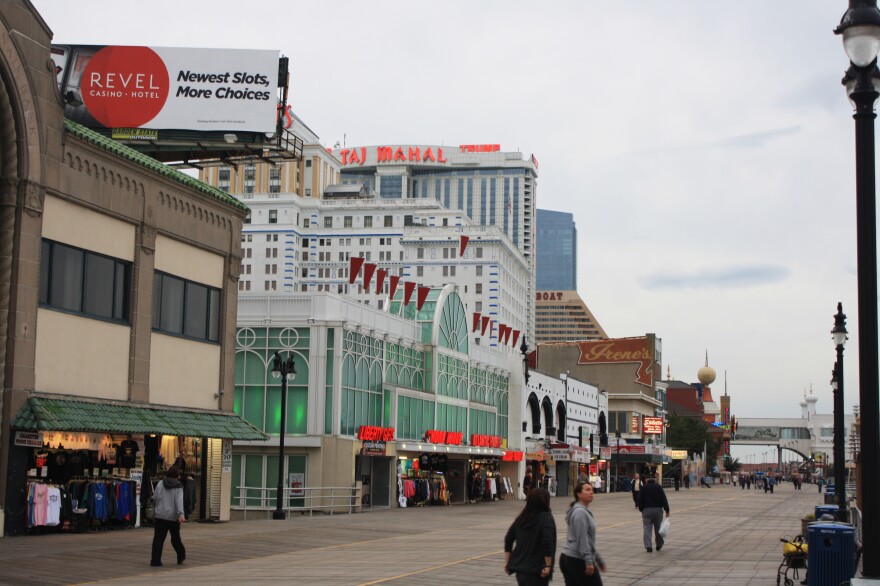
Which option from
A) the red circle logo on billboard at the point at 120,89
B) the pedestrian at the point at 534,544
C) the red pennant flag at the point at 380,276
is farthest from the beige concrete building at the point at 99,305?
the red pennant flag at the point at 380,276

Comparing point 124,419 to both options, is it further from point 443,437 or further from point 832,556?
point 443,437

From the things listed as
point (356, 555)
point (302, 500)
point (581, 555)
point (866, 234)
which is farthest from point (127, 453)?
point (866, 234)

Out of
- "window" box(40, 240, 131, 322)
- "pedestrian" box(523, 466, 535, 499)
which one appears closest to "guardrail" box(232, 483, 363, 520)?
"pedestrian" box(523, 466, 535, 499)

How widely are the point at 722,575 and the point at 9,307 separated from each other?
16233mm

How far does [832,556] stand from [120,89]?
33.8 meters

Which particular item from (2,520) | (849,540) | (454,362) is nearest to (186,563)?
(2,520)

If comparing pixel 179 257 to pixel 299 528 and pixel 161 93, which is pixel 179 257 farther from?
pixel 161 93

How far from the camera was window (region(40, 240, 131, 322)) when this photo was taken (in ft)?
88.7

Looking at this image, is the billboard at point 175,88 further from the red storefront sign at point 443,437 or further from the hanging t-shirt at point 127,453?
the red storefront sign at point 443,437

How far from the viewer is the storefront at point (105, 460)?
83.6 feet

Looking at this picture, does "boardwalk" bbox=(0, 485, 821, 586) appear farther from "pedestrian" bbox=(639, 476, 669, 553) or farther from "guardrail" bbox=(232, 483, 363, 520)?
"guardrail" bbox=(232, 483, 363, 520)

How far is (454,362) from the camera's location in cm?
5803

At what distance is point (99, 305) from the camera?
28953mm

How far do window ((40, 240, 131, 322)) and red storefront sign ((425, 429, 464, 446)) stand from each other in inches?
986
